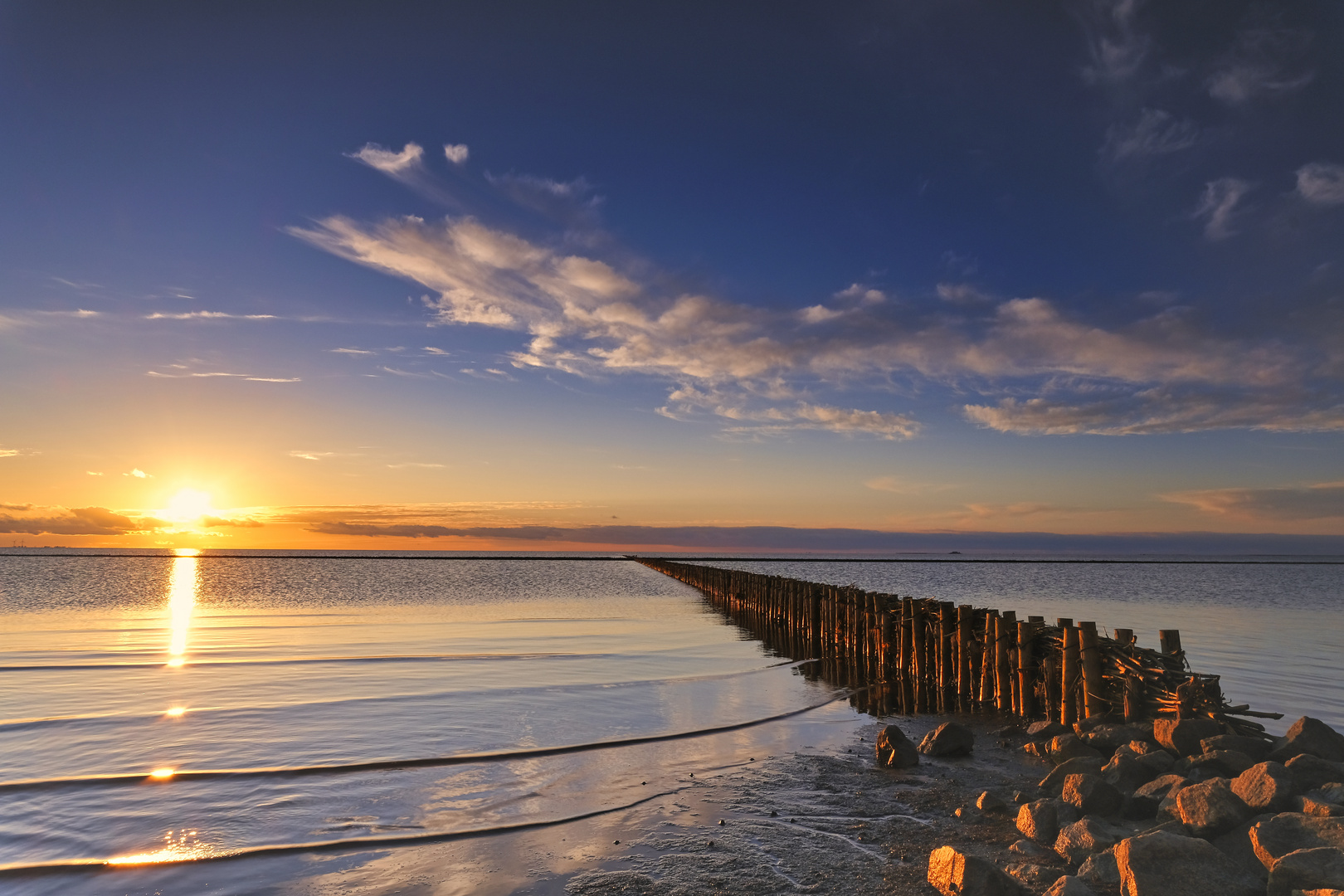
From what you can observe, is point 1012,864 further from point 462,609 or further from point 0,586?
point 0,586

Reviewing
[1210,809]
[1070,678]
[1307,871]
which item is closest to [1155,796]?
[1210,809]

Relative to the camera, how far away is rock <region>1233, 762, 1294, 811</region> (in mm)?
5762

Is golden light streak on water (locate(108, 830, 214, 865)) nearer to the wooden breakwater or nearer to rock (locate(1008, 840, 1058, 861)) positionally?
rock (locate(1008, 840, 1058, 861))

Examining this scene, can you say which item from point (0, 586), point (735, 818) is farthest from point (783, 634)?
point (0, 586)

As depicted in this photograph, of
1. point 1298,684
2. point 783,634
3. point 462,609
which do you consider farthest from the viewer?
point 462,609

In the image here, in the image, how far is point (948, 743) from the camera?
951cm

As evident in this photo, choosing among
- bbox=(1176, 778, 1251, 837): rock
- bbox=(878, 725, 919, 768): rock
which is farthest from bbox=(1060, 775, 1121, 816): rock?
bbox=(878, 725, 919, 768): rock

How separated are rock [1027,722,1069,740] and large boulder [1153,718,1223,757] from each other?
170 cm

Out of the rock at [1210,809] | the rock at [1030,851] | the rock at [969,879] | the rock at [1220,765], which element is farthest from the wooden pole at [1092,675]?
the rock at [969,879]

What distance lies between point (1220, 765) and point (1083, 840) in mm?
2378

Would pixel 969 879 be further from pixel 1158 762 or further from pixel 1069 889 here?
pixel 1158 762

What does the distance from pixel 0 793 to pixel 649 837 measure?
7621 mm

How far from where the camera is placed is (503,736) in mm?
11156

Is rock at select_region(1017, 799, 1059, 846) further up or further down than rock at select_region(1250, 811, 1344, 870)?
further down
